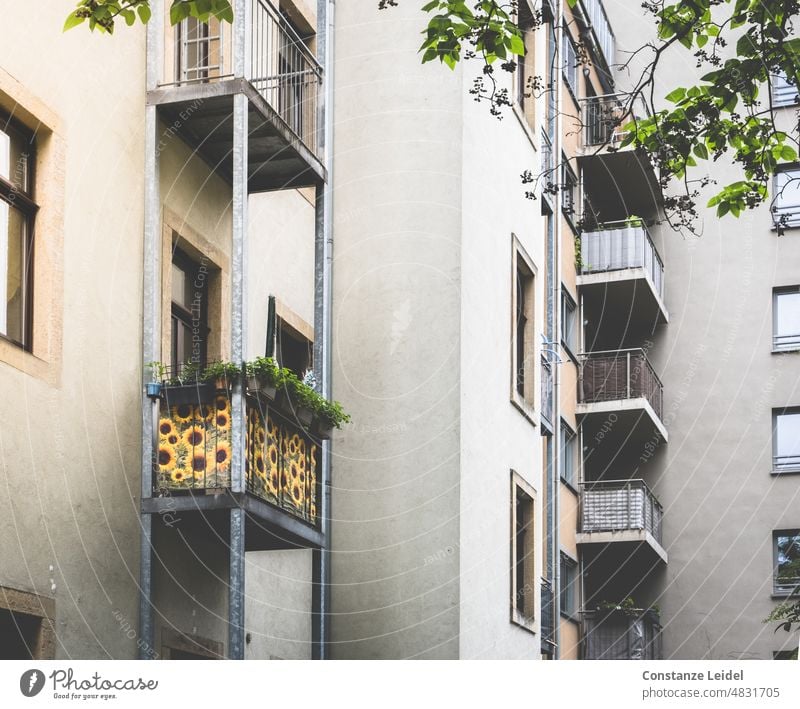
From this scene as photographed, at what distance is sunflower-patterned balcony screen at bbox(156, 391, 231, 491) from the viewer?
11539mm

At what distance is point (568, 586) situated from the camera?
2511 centimetres

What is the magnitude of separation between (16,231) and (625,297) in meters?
17.8

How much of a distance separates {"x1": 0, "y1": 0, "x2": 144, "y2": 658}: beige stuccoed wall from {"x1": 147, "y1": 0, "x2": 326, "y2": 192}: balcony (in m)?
0.44

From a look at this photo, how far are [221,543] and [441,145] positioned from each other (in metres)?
5.68

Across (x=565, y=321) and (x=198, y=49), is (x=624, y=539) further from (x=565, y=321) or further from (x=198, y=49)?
(x=198, y=49)

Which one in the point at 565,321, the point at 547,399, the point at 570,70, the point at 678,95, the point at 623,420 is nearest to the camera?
the point at 678,95

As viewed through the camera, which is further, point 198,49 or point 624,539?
point 624,539

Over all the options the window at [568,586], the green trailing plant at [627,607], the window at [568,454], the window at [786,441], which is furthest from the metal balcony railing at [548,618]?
the window at [786,441]

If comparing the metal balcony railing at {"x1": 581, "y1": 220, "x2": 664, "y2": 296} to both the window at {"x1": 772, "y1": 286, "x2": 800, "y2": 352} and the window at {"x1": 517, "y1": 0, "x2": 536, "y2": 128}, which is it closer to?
the window at {"x1": 772, "y1": 286, "x2": 800, "y2": 352}

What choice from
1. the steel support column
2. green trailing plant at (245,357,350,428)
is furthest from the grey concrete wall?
the steel support column

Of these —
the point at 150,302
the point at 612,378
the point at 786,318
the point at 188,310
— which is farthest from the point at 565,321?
the point at 150,302

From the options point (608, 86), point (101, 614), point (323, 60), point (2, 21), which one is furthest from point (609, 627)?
point (2, 21)

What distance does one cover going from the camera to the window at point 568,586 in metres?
24.3
